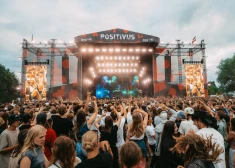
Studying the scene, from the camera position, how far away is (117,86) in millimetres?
31891

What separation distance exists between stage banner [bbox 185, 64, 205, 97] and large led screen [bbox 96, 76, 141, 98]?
9.80 m

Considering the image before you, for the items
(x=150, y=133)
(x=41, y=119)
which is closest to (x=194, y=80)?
(x=150, y=133)

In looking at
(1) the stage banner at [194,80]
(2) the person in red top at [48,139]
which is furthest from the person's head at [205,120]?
(1) the stage banner at [194,80]

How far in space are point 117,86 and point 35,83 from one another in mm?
13882

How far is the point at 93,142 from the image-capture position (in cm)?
222

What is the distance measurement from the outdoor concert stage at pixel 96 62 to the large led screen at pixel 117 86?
5.19 metres

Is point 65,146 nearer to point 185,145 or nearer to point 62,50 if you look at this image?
point 185,145

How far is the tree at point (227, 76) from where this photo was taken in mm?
42031

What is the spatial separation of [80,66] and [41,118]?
63.5 ft

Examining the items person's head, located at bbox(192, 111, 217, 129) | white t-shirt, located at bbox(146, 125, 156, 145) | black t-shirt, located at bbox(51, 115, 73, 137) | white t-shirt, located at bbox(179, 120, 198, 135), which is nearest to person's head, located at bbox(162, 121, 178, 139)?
person's head, located at bbox(192, 111, 217, 129)

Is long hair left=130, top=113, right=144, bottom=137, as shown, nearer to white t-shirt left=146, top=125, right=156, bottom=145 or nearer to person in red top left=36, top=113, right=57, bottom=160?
white t-shirt left=146, top=125, right=156, bottom=145

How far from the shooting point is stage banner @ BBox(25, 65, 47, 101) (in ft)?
73.7

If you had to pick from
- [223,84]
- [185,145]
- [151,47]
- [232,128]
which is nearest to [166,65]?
[151,47]

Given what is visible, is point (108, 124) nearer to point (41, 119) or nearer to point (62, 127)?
point (62, 127)
